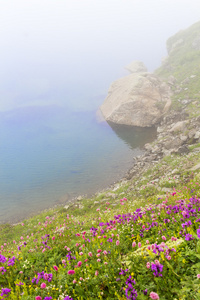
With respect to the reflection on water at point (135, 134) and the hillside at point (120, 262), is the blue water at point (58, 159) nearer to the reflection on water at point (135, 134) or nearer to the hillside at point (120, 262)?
the reflection on water at point (135, 134)

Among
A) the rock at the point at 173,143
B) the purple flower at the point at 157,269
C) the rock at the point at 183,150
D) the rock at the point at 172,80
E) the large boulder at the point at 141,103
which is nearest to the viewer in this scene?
the purple flower at the point at 157,269

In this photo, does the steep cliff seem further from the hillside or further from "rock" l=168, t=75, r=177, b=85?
the hillside

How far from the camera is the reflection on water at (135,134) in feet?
112

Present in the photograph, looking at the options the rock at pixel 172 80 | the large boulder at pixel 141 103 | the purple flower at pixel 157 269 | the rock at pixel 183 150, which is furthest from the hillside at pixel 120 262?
the rock at pixel 172 80

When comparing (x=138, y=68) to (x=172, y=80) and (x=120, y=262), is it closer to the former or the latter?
(x=172, y=80)

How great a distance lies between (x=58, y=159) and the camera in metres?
34.4

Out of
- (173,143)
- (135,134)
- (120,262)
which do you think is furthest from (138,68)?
(120,262)

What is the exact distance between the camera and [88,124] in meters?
48.2

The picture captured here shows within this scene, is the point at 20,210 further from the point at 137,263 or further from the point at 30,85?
the point at 30,85

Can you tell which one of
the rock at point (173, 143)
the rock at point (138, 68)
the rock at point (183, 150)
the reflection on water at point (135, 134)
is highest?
the rock at point (138, 68)

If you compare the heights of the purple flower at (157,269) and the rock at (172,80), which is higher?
the rock at (172,80)

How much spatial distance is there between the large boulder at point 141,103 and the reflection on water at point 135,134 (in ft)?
5.16

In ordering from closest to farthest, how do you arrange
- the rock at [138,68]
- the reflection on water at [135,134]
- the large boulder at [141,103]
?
1. the reflection on water at [135,134]
2. the large boulder at [141,103]
3. the rock at [138,68]

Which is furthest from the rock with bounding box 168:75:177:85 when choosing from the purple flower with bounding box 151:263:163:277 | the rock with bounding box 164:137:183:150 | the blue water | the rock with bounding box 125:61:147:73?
the purple flower with bounding box 151:263:163:277
